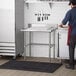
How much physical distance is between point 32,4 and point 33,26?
0.63 metres

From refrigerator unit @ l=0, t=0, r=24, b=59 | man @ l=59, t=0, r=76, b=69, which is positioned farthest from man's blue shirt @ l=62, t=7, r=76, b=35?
refrigerator unit @ l=0, t=0, r=24, b=59

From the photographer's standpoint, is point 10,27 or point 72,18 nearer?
point 72,18

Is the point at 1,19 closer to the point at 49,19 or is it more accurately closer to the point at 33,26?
the point at 33,26

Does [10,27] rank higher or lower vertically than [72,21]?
lower

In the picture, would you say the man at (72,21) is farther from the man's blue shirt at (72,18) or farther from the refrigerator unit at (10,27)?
the refrigerator unit at (10,27)

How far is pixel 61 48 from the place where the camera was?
20.4ft

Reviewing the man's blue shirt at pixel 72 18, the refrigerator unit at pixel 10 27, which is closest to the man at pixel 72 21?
the man's blue shirt at pixel 72 18

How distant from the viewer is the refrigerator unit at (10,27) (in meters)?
6.39

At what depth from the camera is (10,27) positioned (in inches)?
253

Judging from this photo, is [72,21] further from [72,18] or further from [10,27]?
[10,27]

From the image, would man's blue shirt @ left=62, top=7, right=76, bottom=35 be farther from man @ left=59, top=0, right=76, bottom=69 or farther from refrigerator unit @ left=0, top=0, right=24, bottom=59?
refrigerator unit @ left=0, top=0, right=24, bottom=59

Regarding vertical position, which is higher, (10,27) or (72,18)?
(72,18)

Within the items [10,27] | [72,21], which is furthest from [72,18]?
[10,27]

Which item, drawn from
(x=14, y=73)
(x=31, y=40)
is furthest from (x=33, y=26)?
(x=14, y=73)
